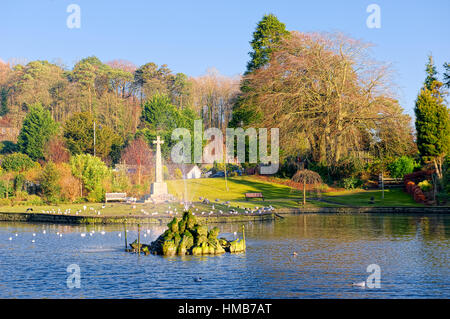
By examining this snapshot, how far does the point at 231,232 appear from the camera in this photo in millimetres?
35469

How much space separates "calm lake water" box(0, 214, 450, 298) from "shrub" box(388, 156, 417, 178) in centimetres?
2340

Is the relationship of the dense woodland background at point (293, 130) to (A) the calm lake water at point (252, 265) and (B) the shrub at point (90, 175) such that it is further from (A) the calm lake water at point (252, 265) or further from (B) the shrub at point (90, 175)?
(A) the calm lake water at point (252, 265)

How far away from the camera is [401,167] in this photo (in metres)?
60.3

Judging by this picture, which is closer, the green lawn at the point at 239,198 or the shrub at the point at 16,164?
the green lawn at the point at 239,198

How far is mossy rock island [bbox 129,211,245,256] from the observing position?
27.5 metres

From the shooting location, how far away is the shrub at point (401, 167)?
198 ft

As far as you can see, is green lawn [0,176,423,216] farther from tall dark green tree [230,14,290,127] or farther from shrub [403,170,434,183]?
tall dark green tree [230,14,290,127]

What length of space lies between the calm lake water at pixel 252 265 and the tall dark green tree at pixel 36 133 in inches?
1767

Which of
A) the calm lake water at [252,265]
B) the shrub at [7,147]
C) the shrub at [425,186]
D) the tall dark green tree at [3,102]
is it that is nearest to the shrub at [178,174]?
the shrub at [7,147]

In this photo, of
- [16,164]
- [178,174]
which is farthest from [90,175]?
[178,174]

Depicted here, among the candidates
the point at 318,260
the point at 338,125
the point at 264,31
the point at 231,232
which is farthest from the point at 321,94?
the point at 318,260

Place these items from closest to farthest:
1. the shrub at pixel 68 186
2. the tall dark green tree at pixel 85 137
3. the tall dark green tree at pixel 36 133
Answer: the shrub at pixel 68 186, the tall dark green tree at pixel 85 137, the tall dark green tree at pixel 36 133

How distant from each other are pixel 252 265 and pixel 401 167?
1589 inches

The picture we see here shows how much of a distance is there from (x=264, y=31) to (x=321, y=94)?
576 inches
